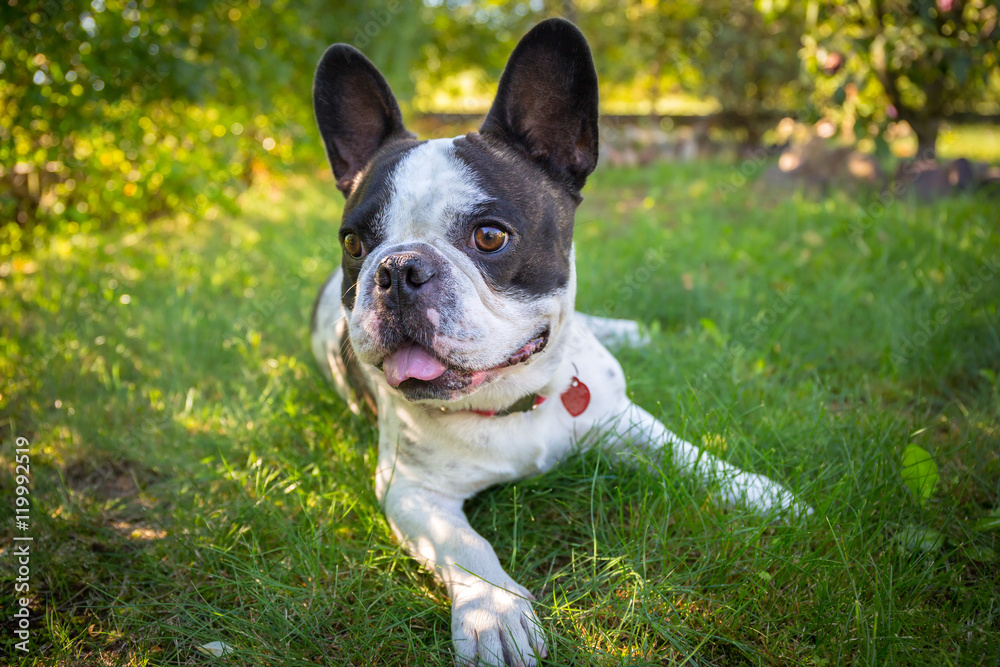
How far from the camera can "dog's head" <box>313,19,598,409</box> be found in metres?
1.91

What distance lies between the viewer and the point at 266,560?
6.87ft

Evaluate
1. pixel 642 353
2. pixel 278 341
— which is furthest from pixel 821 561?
pixel 278 341

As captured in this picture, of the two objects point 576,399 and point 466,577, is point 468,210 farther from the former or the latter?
point 466,577

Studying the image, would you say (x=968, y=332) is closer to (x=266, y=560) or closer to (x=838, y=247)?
(x=838, y=247)

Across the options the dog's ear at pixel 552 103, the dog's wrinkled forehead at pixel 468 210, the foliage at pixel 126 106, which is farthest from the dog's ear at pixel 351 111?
the foliage at pixel 126 106

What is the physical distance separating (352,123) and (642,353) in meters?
1.86

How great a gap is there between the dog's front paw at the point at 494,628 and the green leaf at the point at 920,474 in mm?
1359

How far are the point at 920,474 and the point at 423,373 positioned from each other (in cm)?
→ 170

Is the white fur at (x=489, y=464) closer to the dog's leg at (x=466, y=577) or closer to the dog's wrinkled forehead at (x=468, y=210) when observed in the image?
the dog's leg at (x=466, y=577)

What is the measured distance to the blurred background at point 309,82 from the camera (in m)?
5.26

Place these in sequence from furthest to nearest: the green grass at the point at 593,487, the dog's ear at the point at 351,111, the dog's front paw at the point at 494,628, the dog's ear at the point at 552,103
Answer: the dog's ear at the point at 351,111 → the dog's ear at the point at 552,103 → the green grass at the point at 593,487 → the dog's front paw at the point at 494,628

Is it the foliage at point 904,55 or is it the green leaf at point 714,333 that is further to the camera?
the foliage at point 904,55

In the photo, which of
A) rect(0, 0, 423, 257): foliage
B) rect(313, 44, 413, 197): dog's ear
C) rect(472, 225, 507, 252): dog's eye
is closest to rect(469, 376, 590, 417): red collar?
rect(472, 225, 507, 252): dog's eye

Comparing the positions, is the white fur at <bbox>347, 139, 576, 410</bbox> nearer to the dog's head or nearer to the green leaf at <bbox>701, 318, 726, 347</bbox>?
the dog's head
